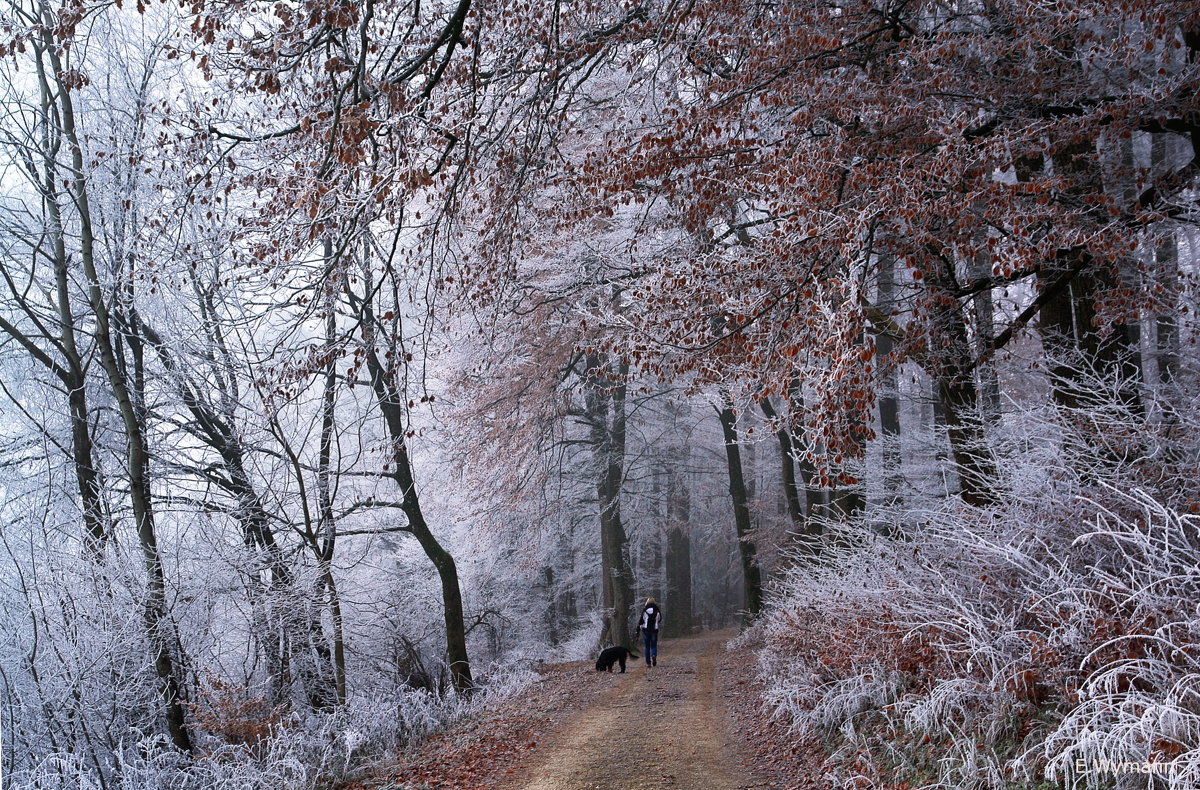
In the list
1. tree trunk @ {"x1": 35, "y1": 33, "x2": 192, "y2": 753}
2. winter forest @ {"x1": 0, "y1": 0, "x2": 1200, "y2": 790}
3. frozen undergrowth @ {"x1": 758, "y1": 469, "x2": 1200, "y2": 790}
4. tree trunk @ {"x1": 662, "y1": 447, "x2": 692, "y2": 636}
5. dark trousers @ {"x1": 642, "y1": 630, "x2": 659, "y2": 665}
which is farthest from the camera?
tree trunk @ {"x1": 662, "y1": 447, "x2": 692, "y2": 636}

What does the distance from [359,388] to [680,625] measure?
512 inches

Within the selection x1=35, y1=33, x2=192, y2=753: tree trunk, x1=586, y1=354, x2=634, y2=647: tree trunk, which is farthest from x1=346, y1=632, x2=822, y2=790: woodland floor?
x1=586, y1=354, x2=634, y2=647: tree trunk

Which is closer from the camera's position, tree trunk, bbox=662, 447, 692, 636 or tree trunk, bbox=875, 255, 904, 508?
tree trunk, bbox=875, 255, 904, 508

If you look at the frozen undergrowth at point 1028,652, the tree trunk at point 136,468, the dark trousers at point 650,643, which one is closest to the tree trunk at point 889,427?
the frozen undergrowth at point 1028,652

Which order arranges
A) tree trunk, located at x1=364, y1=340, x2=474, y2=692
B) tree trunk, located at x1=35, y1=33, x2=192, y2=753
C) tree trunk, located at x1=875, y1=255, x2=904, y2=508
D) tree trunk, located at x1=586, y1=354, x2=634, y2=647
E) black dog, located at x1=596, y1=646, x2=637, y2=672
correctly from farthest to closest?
tree trunk, located at x1=586, y1=354, x2=634, y2=647, black dog, located at x1=596, y1=646, x2=637, y2=672, tree trunk, located at x1=364, y1=340, x2=474, y2=692, tree trunk, located at x1=875, y1=255, x2=904, y2=508, tree trunk, located at x1=35, y1=33, x2=192, y2=753

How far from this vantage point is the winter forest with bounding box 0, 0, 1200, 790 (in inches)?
210

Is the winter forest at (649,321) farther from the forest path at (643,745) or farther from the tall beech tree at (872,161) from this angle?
the forest path at (643,745)

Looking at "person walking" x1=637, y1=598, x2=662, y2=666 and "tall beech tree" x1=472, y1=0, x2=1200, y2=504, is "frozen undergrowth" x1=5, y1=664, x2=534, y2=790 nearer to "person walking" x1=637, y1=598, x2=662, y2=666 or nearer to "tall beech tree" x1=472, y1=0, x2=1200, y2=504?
"tall beech tree" x1=472, y1=0, x2=1200, y2=504

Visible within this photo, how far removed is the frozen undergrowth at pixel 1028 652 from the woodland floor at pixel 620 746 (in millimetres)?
726

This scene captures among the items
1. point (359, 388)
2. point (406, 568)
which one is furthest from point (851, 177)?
point (359, 388)

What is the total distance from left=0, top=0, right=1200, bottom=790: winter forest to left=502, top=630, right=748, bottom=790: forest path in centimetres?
91

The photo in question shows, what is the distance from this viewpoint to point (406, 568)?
17.9m

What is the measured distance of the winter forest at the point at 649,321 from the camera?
→ 533cm

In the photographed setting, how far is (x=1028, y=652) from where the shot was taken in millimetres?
4941
